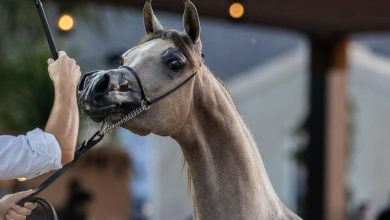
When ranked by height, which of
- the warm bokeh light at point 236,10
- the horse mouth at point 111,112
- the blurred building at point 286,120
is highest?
the horse mouth at point 111,112

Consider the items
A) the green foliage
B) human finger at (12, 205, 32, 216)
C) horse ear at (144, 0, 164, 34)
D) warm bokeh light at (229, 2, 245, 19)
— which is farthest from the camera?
the green foliage

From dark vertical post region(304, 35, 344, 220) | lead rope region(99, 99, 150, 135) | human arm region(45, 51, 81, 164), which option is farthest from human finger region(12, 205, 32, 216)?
dark vertical post region(304, 35, 344, 220)

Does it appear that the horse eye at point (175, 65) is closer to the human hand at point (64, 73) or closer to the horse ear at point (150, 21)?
the horse ear at point (150, 21)

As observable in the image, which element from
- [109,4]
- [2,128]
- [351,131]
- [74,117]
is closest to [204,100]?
[74,117]

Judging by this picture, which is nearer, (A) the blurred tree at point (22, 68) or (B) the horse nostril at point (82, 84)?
(B) the horse nostril at point (82, 84)

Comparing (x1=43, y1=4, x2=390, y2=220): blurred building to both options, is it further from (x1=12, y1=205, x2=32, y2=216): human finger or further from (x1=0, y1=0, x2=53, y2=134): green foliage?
(x1=12, y1=205, x2=32, y2=216): human finger

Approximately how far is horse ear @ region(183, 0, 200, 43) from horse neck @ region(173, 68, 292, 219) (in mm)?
142

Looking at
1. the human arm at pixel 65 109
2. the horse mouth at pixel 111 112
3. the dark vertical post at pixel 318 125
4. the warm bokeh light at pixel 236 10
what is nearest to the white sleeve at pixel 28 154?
the human arm at pixel 65 109

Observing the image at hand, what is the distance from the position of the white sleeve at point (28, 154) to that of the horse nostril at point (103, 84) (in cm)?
37

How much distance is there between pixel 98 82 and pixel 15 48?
8314 mm

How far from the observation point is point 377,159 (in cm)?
1777

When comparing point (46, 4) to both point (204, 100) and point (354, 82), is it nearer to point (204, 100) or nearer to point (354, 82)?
point (204, 100)

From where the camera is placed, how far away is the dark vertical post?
1145 cm

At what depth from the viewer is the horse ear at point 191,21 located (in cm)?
350
